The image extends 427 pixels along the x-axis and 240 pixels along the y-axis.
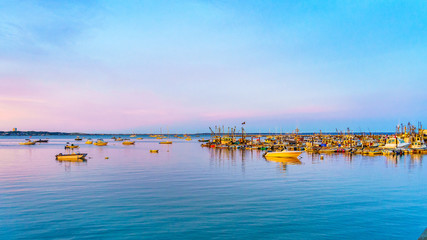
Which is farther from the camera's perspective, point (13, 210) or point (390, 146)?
point (390, 146)

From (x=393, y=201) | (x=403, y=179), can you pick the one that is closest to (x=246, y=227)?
(x=393, y=201)

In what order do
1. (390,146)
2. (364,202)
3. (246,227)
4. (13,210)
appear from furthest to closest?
(390,146) < (364,202) < (13,210) < (246,227)

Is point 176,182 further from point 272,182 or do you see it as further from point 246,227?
point 246,227

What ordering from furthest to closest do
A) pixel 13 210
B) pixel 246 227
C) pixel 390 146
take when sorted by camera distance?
pixel 390 146 → pixel 13 210 → pixel 246 227

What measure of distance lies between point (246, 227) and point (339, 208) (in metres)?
8.95

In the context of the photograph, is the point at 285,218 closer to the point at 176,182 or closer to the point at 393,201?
the point at 393,201

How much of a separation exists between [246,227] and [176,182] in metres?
18.4

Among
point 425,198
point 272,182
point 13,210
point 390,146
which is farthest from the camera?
point 390,146

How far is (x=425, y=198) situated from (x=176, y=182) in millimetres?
24961

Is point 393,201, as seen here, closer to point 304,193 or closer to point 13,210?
point 304,193

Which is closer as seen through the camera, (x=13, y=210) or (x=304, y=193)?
(x=13, y=210)

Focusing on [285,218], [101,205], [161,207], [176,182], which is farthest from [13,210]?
[285,218]

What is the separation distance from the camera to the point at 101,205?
2412 cm

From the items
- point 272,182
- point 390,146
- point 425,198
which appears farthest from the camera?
point 390,146
